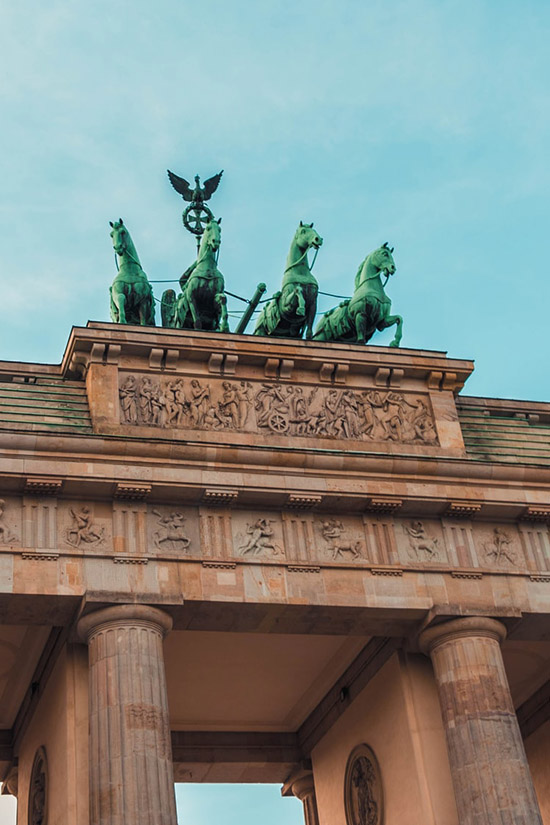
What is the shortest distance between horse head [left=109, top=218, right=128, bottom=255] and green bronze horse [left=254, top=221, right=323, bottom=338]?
338 centimetres

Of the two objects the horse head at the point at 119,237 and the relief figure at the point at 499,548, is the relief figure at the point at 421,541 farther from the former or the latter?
the horse head at the point at 119,237

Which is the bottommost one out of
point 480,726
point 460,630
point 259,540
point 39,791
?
point 480,726

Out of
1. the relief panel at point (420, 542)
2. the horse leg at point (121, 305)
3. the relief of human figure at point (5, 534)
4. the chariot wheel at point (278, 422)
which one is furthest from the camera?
the horse leg at point (121, 305)

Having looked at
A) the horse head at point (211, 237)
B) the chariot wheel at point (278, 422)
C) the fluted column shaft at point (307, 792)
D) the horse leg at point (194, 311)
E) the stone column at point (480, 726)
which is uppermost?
the horse head at point (211, 237)

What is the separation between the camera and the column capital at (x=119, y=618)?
796 inches

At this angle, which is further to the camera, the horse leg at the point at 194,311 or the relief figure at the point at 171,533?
the horse leg at the point at 194,311

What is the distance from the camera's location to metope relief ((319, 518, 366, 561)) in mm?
22078

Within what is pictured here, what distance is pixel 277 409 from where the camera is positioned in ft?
77.6

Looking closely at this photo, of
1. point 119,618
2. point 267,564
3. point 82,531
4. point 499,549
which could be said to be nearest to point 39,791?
point 119,618

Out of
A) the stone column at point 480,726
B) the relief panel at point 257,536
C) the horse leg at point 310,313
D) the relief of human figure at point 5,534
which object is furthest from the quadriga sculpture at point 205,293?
the stone column at point 480,726

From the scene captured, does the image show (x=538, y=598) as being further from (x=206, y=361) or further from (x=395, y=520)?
(x=206, y=361)

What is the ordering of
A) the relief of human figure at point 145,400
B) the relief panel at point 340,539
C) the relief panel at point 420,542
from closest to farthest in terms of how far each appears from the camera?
1. the relief panel at point 340,539
2. the relief panel at point 420,542
3. the relief of human figure at point 145,400

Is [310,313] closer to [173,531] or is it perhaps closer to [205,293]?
[205,293]

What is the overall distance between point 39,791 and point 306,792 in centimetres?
735
